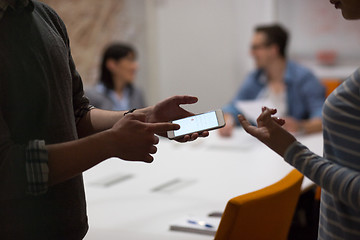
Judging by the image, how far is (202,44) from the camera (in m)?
5.19

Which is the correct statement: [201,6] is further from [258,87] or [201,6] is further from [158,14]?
[258,87]

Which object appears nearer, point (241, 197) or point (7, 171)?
point (7, 171)

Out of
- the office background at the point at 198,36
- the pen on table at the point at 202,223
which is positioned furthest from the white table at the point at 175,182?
the office background at the point at 198,36

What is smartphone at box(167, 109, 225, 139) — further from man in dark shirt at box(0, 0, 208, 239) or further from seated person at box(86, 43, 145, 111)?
seated person at box(86, 43, 145, 111)

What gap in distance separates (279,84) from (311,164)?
2617 mm

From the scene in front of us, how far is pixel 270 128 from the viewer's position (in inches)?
45.4

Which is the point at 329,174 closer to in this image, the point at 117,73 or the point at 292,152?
the point at 292,152

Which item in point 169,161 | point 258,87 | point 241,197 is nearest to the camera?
point 241,197

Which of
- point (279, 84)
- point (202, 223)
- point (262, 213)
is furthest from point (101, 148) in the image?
point (279, 84)

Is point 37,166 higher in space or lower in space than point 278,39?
higher

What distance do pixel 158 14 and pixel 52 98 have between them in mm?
4250

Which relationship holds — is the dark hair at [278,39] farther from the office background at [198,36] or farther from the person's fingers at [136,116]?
the person's fingers at [136,116]

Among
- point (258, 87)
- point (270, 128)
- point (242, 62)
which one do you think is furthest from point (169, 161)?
point (242, 62)

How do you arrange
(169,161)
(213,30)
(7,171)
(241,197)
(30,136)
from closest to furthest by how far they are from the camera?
(7,171), (30,136), (241,197), (169,161), (213,30)
